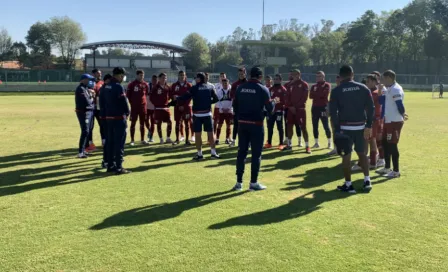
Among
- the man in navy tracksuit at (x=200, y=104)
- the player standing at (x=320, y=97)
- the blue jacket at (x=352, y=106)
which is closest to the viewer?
the blue jacket at (x=352, y=106)

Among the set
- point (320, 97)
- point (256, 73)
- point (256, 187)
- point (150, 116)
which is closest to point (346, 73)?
point (256, 73)

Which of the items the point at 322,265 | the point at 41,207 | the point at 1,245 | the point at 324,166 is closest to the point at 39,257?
the point at 1,245

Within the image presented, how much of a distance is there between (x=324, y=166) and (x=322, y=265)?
5.47m

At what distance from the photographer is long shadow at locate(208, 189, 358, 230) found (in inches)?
220

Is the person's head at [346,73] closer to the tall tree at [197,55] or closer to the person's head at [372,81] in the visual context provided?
the person's head at [372,81]

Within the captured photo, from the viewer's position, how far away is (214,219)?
5.71 meters

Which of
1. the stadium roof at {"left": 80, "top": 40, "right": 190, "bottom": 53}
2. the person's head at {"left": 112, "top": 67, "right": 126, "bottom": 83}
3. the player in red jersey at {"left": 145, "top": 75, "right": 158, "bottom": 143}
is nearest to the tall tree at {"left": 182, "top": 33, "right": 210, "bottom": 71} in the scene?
the stadium roof at {"left": 80, "top": 40, "right": 190, "bottom": 53}

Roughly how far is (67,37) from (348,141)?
112644 mm

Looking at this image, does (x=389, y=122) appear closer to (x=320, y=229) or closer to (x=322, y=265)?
(x=320, y=229)

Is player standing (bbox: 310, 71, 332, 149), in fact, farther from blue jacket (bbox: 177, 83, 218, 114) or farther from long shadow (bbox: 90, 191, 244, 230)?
long shadow (bbox: 90, 191, 244, 230)

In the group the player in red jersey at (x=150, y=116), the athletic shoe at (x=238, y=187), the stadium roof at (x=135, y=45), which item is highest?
the stadium roof at (x=135, y=45)

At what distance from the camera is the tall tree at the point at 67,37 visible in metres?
105

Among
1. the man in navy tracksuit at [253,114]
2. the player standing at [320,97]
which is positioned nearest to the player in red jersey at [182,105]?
the player standing at [320,97]

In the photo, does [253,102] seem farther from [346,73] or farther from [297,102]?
[297,102]
